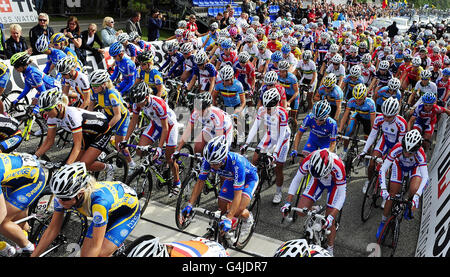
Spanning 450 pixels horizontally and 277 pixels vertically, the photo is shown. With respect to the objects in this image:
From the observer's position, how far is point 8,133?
5820 millimetres

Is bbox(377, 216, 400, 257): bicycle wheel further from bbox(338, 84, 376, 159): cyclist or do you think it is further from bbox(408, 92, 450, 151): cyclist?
bbox(408, 92, 450, 151): cyclist

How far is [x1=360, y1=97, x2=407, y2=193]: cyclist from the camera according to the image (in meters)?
7.43

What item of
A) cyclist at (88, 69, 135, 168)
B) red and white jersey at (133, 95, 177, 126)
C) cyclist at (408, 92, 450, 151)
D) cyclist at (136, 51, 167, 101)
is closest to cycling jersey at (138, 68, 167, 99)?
cyclist at (136, 51, 167, 101)

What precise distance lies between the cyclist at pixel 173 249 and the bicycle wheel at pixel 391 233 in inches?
127

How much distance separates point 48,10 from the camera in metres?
22.2

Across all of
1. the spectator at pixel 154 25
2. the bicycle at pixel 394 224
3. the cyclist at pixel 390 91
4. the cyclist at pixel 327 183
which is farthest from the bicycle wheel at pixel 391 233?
the spectator at pixel 154 25

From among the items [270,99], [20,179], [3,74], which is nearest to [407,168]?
[270,99]

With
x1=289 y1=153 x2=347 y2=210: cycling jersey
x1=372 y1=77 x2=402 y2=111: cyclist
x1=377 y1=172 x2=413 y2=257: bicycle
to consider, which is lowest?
x1=377 y1=172 x2=413 y2=257: bicycle

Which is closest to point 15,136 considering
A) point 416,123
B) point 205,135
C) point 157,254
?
point 205,135

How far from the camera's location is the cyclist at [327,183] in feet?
17.7

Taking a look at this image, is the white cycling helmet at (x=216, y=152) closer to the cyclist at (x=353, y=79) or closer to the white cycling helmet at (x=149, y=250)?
the white cycling helmet at (x=149, y=250)

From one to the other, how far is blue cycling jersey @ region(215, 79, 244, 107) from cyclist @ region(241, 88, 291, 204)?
6.42 feet

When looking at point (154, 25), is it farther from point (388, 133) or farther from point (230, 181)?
point (230, 181)
